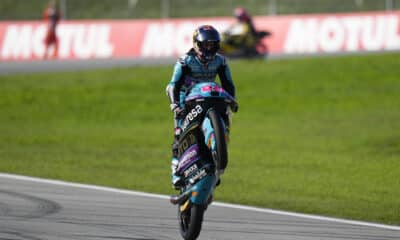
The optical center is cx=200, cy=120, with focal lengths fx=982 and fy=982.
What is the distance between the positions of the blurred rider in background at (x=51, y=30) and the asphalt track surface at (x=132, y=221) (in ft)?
80.4

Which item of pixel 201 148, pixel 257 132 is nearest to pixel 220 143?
pixel 201 148

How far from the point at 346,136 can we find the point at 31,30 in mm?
20696

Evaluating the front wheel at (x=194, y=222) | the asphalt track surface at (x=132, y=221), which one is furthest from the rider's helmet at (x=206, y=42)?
the asphalt track surface at (x=132, y=221)

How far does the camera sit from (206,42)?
8.63 metres

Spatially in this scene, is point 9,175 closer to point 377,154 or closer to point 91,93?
point 377,154

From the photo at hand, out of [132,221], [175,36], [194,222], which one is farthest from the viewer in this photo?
[175,36]

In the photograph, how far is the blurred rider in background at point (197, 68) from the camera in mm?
8641

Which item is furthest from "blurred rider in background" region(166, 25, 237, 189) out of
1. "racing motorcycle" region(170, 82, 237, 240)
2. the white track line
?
the white track line

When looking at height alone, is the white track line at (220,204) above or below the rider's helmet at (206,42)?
below

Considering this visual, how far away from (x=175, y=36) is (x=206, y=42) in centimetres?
2589

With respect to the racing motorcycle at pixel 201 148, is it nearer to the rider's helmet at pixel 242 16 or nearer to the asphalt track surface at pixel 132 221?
the asphalt track surface at pixel 132 221

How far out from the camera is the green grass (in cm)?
1256

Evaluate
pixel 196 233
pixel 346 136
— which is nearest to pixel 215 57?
pixel 196 233

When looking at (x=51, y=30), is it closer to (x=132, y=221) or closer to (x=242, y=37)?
(x=242, y=37)
